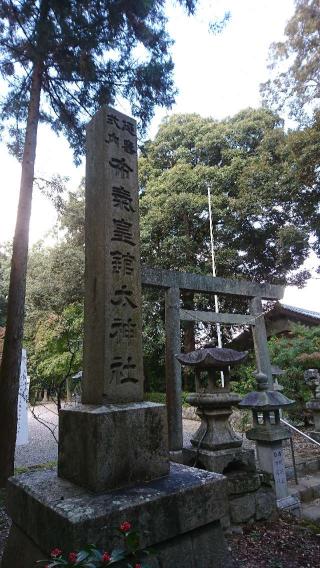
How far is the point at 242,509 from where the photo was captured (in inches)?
151

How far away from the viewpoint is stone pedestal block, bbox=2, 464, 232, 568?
1.66 metres

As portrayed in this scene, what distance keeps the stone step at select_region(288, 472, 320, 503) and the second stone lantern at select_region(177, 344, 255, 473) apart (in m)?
1.39

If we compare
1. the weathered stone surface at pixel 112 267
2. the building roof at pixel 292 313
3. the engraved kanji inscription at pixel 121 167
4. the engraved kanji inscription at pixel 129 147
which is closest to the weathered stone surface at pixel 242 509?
the weathered stone surface at pixel 112 267

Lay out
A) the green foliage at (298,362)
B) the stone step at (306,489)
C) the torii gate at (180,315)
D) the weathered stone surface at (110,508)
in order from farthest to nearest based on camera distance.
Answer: the green foliage at (298,362), the torii gate at (180,315), the stone step at (306,489), the weathered stone surface at (110,508)

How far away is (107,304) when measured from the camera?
2.45 meters

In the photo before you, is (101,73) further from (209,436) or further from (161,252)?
(161,252)

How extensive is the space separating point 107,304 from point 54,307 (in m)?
15.3

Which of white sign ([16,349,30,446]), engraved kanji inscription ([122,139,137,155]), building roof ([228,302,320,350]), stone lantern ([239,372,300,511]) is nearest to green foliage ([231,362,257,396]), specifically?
building roof ([228,302,320,350])

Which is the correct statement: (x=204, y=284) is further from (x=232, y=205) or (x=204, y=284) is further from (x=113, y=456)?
(x=232, y=205)

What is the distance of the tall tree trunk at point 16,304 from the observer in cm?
589

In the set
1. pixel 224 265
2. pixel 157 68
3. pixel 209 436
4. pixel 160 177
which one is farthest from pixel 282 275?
pixel 209 436

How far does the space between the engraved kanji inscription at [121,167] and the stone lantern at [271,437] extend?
11.4 ft

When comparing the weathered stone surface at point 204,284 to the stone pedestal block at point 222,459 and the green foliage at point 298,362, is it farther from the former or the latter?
the green foliage at point 298,362

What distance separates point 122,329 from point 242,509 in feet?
9.18
